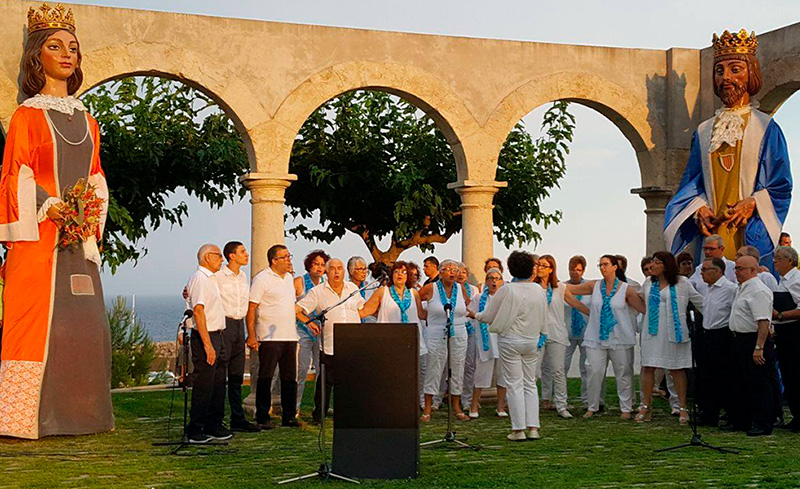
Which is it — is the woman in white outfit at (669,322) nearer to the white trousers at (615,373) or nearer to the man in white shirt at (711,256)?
the white trousers at (615,373)

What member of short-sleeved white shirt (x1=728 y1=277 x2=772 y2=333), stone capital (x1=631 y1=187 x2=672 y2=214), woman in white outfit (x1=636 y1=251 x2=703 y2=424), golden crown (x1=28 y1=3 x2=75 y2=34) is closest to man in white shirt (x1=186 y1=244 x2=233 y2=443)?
golden crown (x1=28 y1=3 x2=75 y2=34)

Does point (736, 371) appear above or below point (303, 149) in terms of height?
below

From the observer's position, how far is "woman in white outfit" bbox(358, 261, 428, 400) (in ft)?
36.2

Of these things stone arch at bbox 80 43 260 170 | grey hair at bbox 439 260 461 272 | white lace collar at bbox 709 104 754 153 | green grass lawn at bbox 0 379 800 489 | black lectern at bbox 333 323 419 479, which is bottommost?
green grass lawn at bbox 0 379 800 489

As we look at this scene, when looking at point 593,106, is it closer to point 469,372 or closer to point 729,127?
point 729,127

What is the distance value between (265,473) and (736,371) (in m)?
4.64

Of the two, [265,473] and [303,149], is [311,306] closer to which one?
[265,473]

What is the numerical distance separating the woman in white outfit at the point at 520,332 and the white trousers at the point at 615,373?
2031mm

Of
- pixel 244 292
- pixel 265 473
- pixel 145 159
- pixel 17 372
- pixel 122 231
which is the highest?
pixel 145 159

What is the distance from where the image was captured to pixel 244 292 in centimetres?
1001

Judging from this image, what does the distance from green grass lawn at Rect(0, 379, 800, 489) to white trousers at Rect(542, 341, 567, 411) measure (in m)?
0.72

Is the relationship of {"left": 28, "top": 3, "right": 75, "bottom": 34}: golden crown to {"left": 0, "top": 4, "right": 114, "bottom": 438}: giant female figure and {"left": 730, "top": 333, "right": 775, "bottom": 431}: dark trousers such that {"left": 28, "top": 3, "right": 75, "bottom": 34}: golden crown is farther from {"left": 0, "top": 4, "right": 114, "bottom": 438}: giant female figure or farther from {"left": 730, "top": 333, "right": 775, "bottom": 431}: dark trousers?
{"left": 730, "top": 333, "right": 775, "bottom": 431}: dark trousers

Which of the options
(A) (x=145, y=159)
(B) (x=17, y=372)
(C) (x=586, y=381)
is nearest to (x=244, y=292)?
(B) (x=17, y=372)

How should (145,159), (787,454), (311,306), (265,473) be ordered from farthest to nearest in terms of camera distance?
(145,159), (311,306), (787,454), (265,473)
